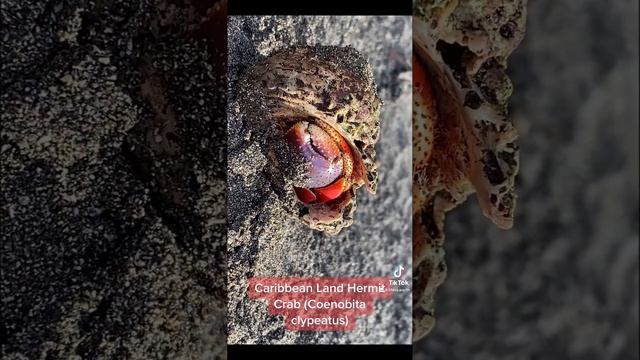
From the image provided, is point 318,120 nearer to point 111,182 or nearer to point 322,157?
point 322,157

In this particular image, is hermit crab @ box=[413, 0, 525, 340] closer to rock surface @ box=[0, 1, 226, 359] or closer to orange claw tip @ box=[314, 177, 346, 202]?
orange claw tip @ box=[314, 177, 346, 202]

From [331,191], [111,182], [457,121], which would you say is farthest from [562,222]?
[111,182]

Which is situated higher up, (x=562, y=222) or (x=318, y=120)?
(x=318, y=120)

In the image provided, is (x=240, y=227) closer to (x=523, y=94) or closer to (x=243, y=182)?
(x=243, y=182)

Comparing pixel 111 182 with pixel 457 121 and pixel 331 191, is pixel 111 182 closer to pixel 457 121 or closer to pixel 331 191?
pixel 331 191

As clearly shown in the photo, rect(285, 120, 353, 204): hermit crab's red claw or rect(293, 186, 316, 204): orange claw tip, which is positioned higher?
rect(285, 120, 353, 204): hermit crab's red claw

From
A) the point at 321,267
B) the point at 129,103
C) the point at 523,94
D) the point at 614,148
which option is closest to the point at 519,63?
the point at 523,94

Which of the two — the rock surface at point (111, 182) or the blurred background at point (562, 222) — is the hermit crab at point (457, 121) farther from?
the rock surface at point (111, 182)

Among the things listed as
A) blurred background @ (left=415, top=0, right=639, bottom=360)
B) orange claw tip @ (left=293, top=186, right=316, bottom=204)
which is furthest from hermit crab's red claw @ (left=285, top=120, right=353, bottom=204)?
blurred background @ (left=415, top=0, right=639, bottom=360)
